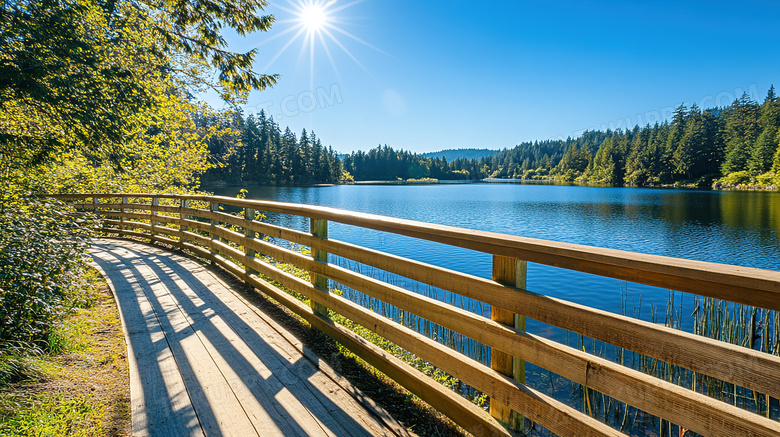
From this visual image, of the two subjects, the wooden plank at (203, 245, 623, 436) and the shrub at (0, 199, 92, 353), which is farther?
the shrub at (0, 199, 92, 353)

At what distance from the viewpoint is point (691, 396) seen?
4.49 feet

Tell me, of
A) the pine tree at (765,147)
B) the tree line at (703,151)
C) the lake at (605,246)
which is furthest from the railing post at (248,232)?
the pine tree at (765,147)

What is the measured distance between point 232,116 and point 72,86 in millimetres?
6618

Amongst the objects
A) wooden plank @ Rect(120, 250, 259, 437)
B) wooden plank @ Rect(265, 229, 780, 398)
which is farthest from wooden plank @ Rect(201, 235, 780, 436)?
wooden plank @ Rect(120, 250, 259, 437)

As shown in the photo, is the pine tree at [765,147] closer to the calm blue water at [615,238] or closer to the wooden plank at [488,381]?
the calm blue water at [615,238]

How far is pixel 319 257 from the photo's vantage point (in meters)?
3.69

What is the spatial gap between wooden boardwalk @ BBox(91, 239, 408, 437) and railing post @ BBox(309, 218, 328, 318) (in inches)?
15.4

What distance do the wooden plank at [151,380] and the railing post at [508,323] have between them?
1.87 meters

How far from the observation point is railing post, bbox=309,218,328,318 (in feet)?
11.9

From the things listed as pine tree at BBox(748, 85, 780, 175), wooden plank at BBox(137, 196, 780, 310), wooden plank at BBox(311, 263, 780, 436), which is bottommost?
wooden plank at BBox(311, 263, 780, 436)

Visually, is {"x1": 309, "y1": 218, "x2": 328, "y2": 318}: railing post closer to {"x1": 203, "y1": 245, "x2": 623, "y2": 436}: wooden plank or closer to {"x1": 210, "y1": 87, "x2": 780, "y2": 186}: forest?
{"x1": 203, "y1": 245, "x2": 623, "y2": 436}: wooden plank

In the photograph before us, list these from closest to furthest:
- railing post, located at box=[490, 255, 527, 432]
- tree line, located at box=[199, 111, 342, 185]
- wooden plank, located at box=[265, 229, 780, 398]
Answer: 1. wooden plank, located at box=[265, 229, 780, 398]
2. railing post, located at box=[490, 255, 527, 432]
3. tree line, located at box=[199, 111, 342, 185]

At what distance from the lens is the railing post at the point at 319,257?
364cm

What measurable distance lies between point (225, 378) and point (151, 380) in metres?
0.57
